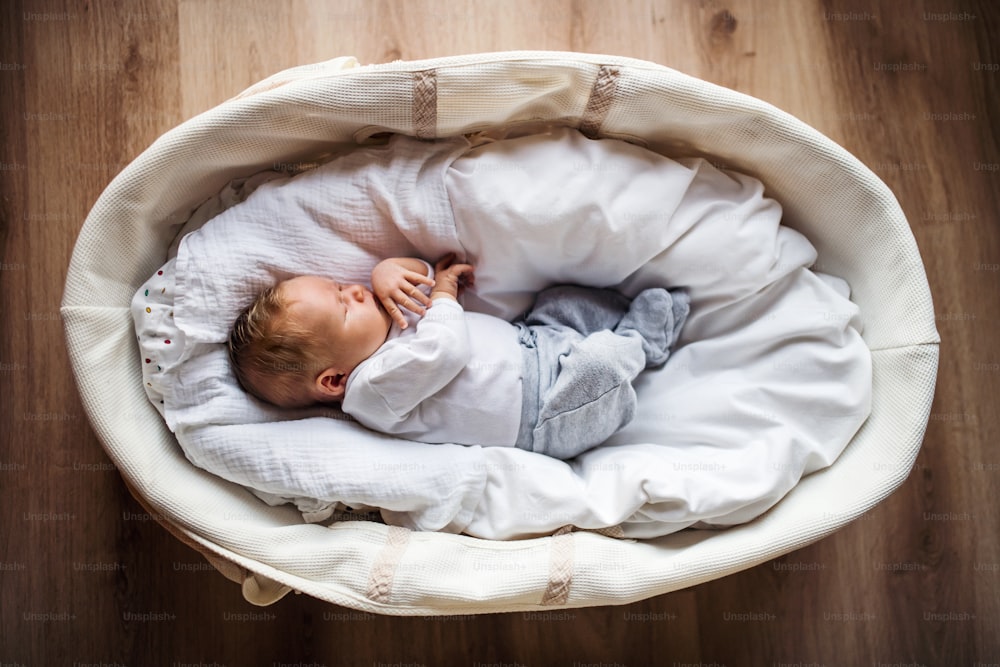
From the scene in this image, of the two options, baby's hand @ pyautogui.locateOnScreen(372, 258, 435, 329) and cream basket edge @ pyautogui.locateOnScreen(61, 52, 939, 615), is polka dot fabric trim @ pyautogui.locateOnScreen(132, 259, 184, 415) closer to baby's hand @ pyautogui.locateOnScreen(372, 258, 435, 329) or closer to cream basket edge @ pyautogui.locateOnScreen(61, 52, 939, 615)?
cream basket edge @ pyautogui.locateOnScreen(61, 52, 939, 615)

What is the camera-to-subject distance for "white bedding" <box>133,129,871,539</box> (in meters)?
1.02

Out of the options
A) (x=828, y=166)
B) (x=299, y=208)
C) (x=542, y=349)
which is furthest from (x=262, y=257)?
(x=828, y=166)

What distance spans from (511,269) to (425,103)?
31 centimetres

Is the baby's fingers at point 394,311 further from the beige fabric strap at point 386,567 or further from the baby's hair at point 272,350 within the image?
the beige fabric strap at point 386,567

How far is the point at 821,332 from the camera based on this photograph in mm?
1073

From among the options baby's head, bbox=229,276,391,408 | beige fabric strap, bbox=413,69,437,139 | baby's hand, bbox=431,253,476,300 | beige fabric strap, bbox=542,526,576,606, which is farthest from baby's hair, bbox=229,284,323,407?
beige fabric strap, bbox=542,526,576,606

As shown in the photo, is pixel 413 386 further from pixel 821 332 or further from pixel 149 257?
pixel 821 332

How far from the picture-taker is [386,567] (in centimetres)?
96

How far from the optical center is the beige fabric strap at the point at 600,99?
3.19 feet

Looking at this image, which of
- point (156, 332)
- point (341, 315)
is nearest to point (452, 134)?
point (341, 315)

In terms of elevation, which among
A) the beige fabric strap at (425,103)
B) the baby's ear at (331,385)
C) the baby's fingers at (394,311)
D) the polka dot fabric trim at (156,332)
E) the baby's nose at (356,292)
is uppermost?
the beige fabric strap at (425,103)

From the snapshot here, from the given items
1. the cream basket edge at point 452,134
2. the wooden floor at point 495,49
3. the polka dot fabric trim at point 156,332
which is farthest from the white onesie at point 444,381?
the wooden floor at point 495,49

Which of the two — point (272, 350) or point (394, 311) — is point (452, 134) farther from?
point (272, 350)

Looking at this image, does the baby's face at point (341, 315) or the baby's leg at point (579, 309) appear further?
the baby's leg at point (579, 309)
